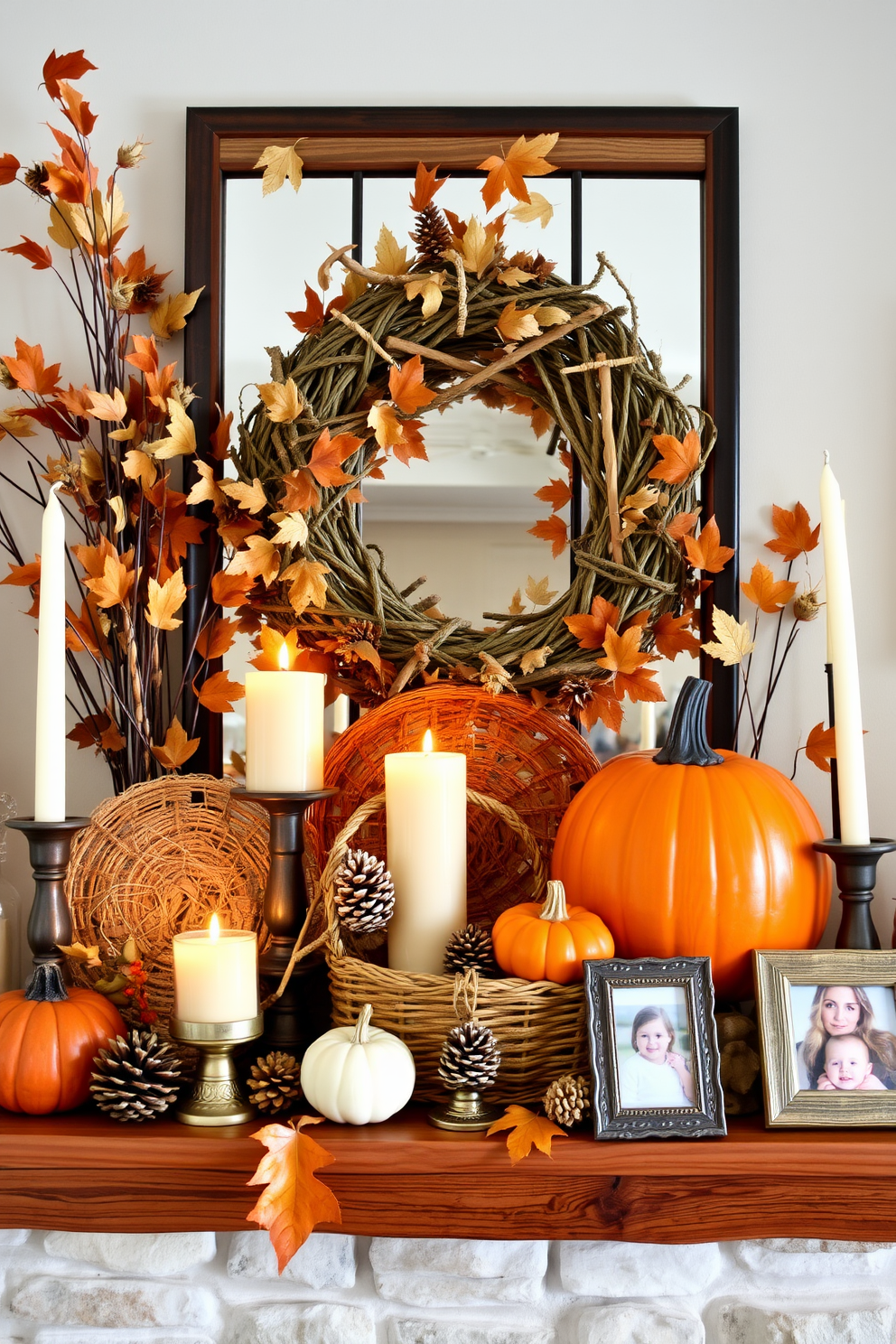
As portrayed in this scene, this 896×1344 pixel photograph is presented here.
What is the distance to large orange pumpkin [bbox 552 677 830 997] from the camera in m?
0.87

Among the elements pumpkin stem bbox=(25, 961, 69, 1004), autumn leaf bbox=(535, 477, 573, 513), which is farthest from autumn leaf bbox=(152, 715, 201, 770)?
autumn leaf bbox=(535, 477, 573, 513)

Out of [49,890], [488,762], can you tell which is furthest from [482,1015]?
[49,890]

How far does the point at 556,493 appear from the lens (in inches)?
44.4

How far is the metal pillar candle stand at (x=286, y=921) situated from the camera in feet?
2.98

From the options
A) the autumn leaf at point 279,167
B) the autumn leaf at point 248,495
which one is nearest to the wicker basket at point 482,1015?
the autumn leaf at point 248,495

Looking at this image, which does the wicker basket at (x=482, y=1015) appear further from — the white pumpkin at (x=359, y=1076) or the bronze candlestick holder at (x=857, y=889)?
the bronze candlestick holder at (x=857, y=889)

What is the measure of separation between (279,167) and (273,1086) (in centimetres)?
95

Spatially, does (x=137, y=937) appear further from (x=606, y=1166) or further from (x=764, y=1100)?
(x=764, y=1100)

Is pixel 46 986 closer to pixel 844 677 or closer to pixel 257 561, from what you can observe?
pixel 257 561

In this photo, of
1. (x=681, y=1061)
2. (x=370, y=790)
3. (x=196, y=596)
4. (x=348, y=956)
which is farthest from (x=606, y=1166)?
(x=196, y=596)

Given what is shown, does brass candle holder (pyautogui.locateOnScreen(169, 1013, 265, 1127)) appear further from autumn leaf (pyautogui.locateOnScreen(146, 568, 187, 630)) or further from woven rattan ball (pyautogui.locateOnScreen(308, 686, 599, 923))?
autumn leaf (pyautogui.locateOnScreen(146, 568, 187, 630))

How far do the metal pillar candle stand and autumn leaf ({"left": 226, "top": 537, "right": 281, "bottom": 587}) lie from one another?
0.25 metres

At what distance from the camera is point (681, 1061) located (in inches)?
31.8

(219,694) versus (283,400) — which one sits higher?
(283,400)
